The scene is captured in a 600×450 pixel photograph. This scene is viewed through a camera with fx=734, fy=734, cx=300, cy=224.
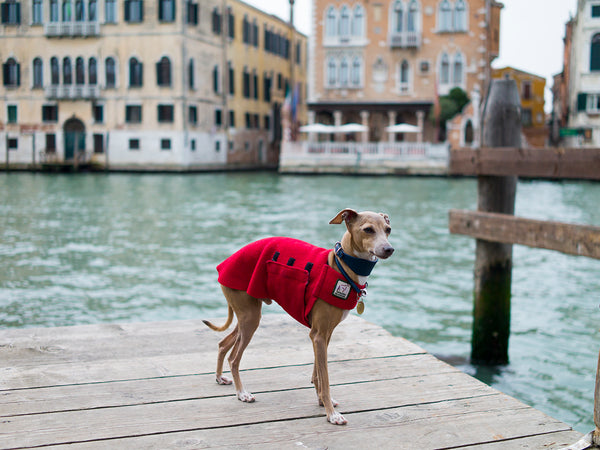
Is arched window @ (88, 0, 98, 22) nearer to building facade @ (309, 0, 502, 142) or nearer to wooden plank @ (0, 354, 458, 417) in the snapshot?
building facade @ (309, 0, 502, 142)

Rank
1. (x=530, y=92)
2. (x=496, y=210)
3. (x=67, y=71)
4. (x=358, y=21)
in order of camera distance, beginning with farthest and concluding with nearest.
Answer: (x=530, y=92) < (x=67, y=71) < (x=358, y=21) < (x=496, y=210)

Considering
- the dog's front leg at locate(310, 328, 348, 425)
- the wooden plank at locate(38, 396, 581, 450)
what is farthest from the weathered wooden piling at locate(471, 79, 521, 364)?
the dog's front leg at locate(310, 328, 348, 425)

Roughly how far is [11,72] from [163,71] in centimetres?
775

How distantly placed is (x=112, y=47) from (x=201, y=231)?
23903 millimetres

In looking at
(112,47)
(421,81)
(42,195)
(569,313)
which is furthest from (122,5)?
(569,313)

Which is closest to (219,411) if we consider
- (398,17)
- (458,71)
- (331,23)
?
(458,71)

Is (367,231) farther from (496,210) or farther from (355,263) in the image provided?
(496,210)

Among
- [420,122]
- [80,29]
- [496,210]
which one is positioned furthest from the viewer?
[80,29]

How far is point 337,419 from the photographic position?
8.42 ft

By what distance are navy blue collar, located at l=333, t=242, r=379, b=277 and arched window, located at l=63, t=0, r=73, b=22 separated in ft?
116

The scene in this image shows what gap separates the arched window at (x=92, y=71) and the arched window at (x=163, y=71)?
3.05 m

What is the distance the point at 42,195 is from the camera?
20203 millimetres

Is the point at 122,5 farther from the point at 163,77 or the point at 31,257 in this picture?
the point at 31,257

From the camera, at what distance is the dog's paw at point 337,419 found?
2.56 meters
